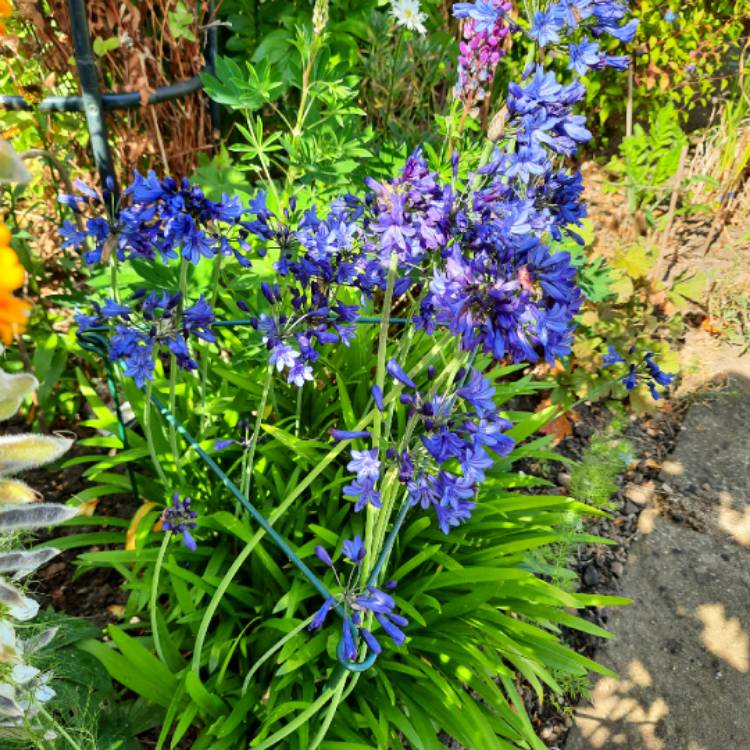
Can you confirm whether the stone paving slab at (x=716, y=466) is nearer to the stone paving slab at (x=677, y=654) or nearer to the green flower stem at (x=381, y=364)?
the stone paving slab at (x=677, y=654)

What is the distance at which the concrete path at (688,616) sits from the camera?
200 cm

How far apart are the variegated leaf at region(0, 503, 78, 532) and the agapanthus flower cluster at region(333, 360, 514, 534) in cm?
45

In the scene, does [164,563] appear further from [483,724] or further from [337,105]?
[337,105]

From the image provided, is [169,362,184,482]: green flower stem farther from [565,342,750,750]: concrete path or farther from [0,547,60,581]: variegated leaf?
[565,342,750,750]: concrete path

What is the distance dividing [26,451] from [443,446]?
62 centimetres

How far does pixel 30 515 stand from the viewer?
994mm

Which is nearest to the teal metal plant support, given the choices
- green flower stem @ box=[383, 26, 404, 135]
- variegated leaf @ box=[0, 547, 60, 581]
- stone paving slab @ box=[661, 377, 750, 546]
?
variegated leaf @ box=[0, 547, 60, 581]

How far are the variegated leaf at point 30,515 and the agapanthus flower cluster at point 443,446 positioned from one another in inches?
17.7

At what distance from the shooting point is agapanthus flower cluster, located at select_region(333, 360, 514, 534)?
1.10 metres

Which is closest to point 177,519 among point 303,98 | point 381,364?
point 381,364

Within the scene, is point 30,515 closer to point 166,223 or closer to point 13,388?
point 13,388

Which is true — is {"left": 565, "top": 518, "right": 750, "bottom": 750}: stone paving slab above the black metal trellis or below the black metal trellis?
below

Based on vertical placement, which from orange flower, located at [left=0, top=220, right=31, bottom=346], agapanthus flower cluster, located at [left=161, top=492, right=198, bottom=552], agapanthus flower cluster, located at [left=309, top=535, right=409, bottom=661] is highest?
orange flower, located at [left=0, top=220, right=31, bottom=346]

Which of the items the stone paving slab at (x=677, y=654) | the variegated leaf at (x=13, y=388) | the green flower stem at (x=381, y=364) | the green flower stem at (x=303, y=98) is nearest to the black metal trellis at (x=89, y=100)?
the green flower stem at (x=303, y=98)
